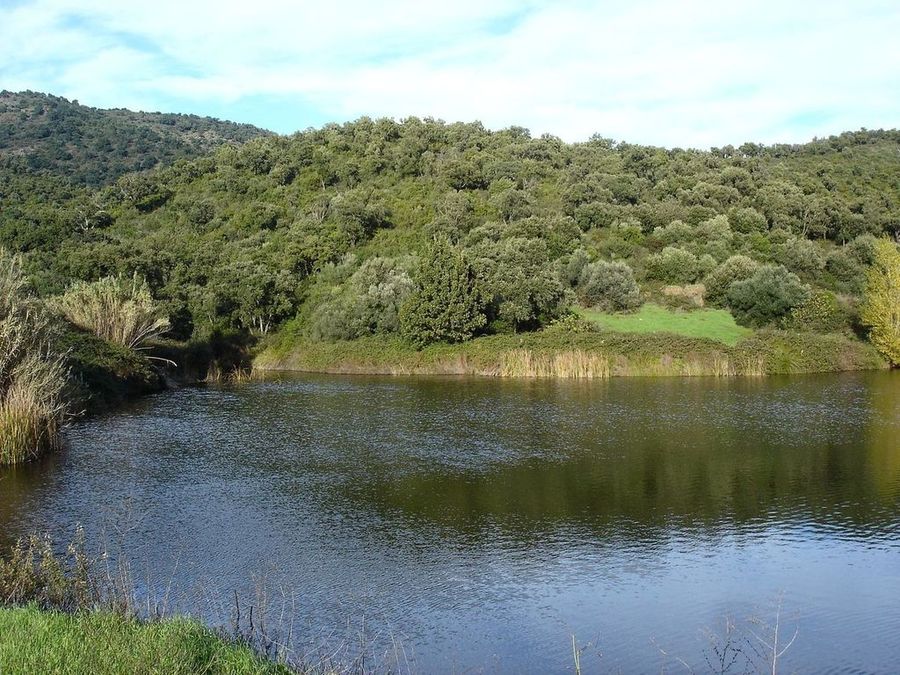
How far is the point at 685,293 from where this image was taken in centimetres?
5900

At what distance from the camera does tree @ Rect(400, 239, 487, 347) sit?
52.1 m

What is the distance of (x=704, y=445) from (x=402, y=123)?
3072 inches

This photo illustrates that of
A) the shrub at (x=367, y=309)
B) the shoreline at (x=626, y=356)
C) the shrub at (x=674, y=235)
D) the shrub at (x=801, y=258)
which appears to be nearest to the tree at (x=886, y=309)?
the shoreline at (x=626, y=356)

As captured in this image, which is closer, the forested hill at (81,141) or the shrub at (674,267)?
the shrub at (674,267)

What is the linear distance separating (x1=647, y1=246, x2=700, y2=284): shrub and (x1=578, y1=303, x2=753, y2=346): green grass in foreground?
185 inches

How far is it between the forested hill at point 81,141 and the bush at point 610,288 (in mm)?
65829

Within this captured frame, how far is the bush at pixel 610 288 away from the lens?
187 feet

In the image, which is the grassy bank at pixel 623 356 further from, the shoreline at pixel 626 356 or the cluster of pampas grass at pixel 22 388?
the cluster of pampas grass at pixel 22 388

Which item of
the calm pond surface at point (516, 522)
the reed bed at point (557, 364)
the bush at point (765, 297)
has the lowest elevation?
the calm pond surface at point (516, 522)

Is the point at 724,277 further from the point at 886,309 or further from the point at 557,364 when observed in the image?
the point at 557,364

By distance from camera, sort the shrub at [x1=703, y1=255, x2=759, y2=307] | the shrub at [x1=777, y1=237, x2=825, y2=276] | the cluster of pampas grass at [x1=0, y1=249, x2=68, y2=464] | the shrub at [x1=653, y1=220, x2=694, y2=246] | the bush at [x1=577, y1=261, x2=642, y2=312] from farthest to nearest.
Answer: the shrub at [x1=653, y1=220, x2=694, y2=246]
the shrub at [x1=777, y1=237, x2=825, y2=276]
the shrub at [x1=703, y1=255, x2=759, y2=307]
the bush at [x1=577, y1=261, x2=642, y2=312]
the cluster of pampas grass at [x1=0, y1=249, x2=68, y2=464]

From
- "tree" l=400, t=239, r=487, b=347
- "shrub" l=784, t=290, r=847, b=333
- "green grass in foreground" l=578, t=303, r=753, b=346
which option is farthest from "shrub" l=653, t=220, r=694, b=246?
"tree" l=400, t=239, r=487, b=347

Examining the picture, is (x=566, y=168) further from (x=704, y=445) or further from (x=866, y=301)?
(x=704, y=445)

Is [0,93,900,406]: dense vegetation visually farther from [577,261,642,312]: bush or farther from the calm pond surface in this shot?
the calm pond surface
